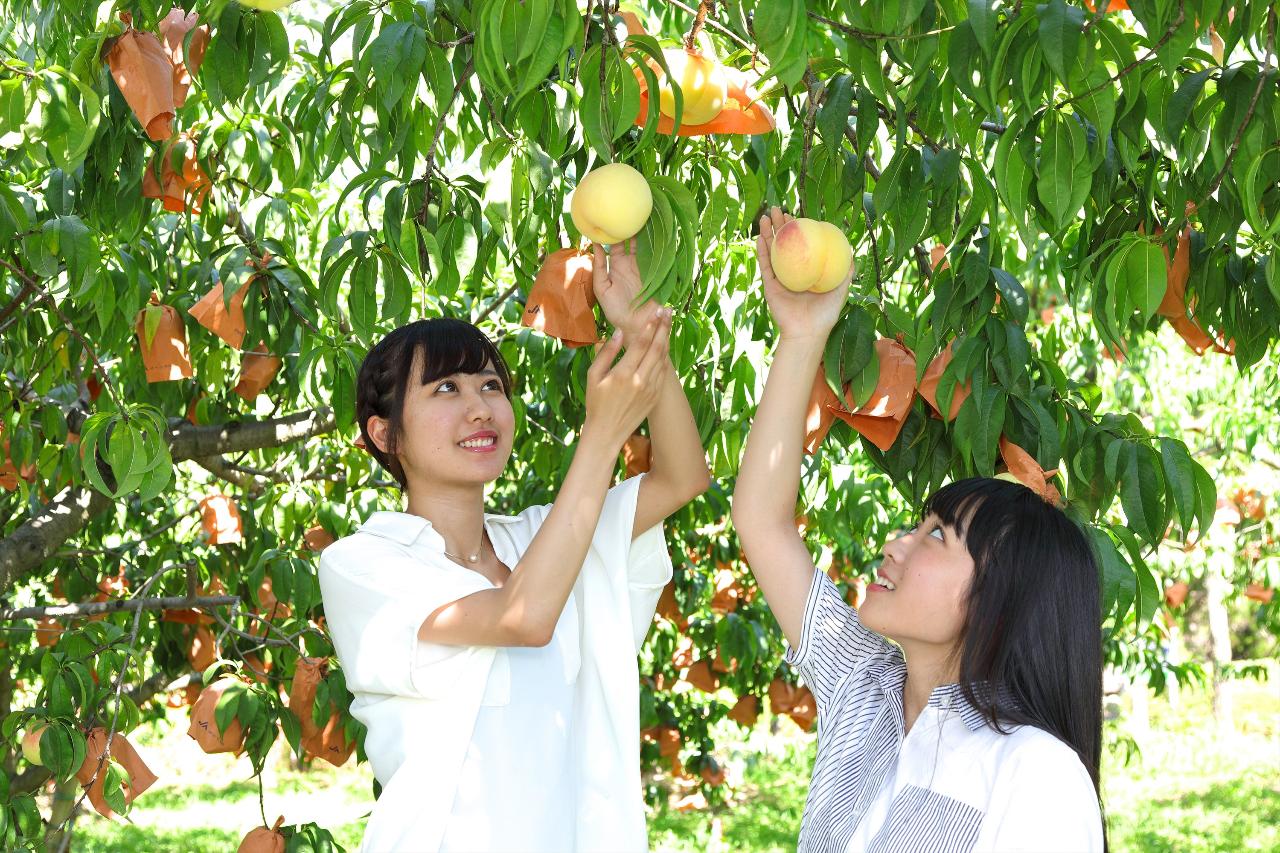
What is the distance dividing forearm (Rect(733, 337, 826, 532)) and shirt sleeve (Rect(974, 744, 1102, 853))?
1.42 feet

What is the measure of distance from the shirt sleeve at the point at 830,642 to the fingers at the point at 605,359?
0.38 metres

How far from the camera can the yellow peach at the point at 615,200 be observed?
1210 mm

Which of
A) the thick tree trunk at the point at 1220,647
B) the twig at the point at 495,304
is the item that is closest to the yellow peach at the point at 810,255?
the twig at the point at 495,304

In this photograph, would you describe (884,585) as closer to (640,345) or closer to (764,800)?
(640,345)

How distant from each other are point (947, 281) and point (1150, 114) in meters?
0.27

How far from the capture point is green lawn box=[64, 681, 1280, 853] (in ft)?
25.2

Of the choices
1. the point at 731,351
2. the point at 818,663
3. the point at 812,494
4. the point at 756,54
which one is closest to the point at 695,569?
the point at 812,494

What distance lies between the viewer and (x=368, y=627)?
1478 millimetres

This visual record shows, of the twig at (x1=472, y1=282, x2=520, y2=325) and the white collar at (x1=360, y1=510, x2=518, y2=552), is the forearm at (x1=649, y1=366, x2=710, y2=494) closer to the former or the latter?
the white collar at (x1=360, y1=510, x2=518, y2=552)

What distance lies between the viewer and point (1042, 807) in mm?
1231

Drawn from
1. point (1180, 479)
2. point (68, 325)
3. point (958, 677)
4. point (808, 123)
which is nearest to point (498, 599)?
point (958, 677)

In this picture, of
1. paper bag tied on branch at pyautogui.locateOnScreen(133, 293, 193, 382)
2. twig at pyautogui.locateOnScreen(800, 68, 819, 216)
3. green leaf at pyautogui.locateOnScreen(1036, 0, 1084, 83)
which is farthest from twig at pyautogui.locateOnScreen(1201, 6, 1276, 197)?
paper bag tied on branch at pyautogui.locateOnScreen(133, 293, 193, 382)

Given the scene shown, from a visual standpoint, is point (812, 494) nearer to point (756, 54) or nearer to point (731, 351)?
point (731, 351)

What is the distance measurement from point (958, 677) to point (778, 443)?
1.09 ft
